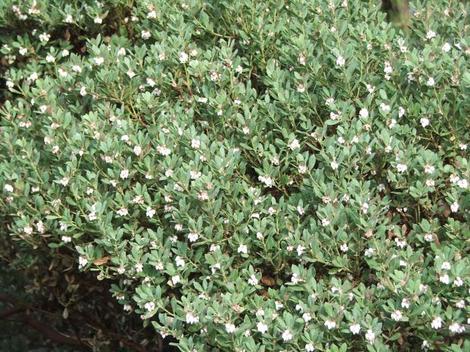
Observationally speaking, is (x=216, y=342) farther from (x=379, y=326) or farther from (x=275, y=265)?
(x=379, y=326)

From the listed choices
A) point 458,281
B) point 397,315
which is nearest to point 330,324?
point 397,315

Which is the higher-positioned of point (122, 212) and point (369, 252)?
point (369, 252)

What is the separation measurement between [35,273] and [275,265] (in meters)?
1.58

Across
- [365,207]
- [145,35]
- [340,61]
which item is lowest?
[145,35]

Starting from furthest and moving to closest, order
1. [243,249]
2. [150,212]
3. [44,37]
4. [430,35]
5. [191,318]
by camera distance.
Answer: [44,37] < [430,35] < [150,212] < [243,249] < [191,318]

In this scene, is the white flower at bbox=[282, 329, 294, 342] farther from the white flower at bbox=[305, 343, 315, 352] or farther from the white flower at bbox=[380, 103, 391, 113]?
the white flower at bbox=[380, 103, 391, 113]

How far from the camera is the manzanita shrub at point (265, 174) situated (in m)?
3.14

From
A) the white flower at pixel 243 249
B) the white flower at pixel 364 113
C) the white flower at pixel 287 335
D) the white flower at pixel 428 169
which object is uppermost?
the white flower at pixel 428 169

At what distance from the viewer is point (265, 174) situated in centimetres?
345

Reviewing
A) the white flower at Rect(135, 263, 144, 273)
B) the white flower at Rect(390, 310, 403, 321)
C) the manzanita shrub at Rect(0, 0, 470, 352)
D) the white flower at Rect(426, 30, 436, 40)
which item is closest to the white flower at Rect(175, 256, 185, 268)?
the manzanita shrub at Rect(0, 0, 470, 352)

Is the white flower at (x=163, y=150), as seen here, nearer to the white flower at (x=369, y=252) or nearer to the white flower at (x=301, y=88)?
the white flower at (x=301, y=88)

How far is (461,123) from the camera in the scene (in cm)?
343

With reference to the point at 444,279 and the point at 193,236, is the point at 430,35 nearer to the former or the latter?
the point at 444,279

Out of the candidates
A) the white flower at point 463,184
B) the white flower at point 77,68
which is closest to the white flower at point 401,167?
the white flower at point 463,184
